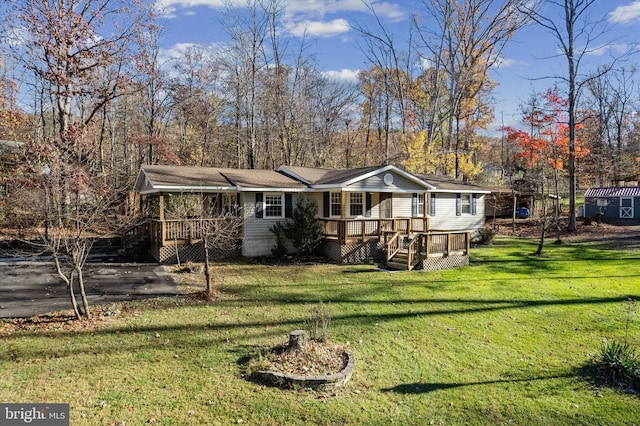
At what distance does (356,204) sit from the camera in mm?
19484

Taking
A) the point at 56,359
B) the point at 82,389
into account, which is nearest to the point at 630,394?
the point at 82,389

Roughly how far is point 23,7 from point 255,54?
1526 centimetres

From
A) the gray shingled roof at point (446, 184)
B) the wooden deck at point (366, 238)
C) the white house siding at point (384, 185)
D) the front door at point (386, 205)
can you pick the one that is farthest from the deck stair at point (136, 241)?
the gray shingled roof at point (446, 184)

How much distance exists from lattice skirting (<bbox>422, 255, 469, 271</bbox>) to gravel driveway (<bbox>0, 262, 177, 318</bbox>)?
953cm

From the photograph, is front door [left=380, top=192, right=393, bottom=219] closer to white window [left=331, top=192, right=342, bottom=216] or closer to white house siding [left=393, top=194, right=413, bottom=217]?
white house siding [left=393, top=194, right=413, bottom=217]

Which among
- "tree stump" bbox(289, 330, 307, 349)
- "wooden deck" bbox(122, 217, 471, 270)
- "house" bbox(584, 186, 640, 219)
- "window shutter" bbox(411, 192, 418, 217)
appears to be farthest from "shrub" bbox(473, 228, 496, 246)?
"tree stump" bbox(289, 330, 307, 349)

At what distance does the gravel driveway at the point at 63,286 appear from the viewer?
389 inches

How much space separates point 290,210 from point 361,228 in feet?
11.5

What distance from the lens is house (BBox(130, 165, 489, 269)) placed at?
52.5 ft

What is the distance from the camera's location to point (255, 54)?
3003 centimetres

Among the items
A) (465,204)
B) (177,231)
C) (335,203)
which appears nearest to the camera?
(177,231)

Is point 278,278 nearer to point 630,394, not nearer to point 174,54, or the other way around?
point 630,394

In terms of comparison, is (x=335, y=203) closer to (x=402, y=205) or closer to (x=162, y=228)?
(x=402, y=205)

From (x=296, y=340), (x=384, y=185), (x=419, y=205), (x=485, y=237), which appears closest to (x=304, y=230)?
(x=384, y=185)
